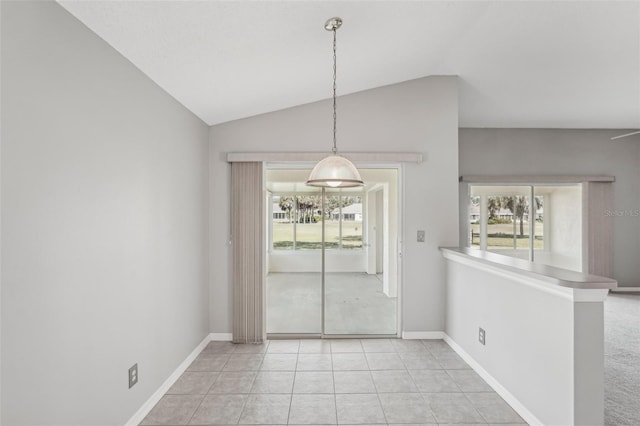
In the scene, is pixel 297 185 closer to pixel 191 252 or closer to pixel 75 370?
pixel 191 252

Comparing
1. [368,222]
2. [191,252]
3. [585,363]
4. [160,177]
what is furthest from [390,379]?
[160,177]

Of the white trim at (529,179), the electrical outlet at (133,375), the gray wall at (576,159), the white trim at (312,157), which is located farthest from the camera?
the gray wall at (576,159)

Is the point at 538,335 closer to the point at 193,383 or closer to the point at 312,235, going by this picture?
the point at 312,235

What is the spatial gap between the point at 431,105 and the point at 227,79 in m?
2.32

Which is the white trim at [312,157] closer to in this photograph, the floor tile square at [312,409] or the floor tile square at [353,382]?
the floor tile square at [353,382]

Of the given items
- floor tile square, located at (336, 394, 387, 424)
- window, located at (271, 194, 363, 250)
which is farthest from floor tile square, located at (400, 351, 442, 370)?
window, located at (271, 194, 363, 250)

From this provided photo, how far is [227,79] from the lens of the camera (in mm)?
2842

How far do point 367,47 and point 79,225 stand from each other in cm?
245

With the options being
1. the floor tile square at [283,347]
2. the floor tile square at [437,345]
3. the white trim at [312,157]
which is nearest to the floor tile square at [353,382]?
the floor tile square at [283,347]

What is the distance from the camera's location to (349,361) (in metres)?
3.38

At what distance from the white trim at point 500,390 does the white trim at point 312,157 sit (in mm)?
2042

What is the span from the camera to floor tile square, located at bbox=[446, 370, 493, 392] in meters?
2.82

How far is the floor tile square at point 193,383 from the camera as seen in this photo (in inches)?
111

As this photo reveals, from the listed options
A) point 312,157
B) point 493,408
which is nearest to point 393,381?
point 493,408
